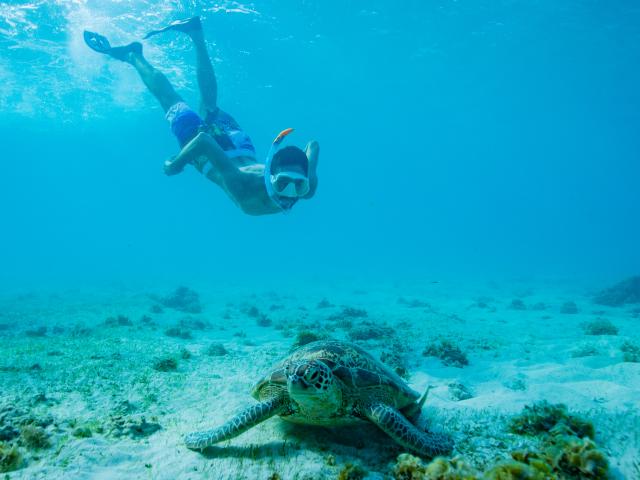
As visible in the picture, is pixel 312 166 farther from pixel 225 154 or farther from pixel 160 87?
pixel 160 87

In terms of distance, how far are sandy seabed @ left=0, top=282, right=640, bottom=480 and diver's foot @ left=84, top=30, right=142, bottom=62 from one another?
→ 959cm

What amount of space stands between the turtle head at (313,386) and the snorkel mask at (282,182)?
4.03 meters

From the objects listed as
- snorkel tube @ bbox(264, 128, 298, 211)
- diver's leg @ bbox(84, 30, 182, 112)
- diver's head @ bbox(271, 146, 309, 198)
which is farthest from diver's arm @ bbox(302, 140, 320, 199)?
diver's leg @ bbox(84, 30, 182, 112)

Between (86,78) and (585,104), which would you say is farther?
(585,104)

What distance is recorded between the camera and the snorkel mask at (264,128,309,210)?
20.7 ft

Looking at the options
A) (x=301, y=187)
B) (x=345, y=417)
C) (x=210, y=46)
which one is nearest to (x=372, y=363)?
(x=345, y=417)

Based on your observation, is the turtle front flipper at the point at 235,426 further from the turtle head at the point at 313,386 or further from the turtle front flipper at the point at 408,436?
the turtle front flipper at the point at 408,436

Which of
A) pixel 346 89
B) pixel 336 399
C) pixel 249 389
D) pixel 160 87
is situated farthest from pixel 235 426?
pixel 346 89

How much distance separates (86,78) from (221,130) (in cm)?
3368

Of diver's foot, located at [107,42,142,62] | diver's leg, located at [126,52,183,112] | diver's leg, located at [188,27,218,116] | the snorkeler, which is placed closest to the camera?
the snorkeler

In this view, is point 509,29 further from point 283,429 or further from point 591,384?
point 283,429

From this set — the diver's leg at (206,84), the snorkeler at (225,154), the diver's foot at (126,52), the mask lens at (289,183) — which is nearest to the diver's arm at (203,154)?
the snorkeler at (225,154)

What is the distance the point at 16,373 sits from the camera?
20.4 feet

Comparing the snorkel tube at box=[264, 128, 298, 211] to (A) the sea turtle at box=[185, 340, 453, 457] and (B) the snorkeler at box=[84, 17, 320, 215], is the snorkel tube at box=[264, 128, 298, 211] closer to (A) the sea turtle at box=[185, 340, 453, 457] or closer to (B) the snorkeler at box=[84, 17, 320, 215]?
(B) the snorkeler at box=[84, 17, 320, 215]
